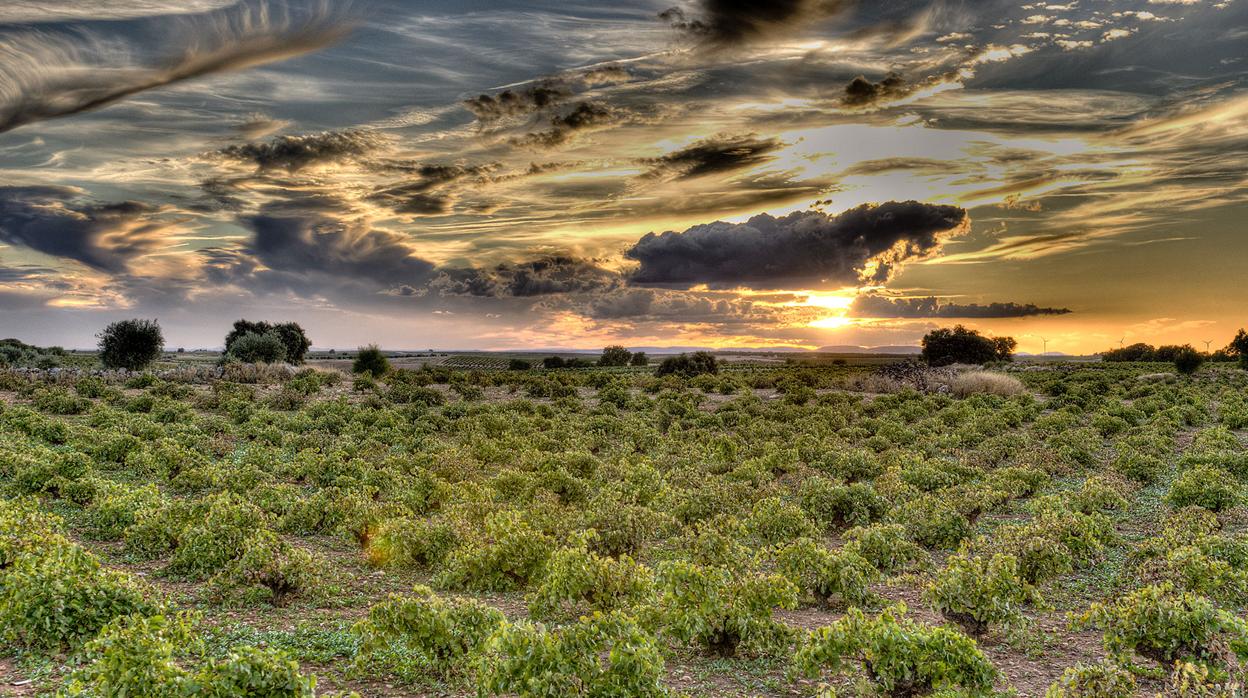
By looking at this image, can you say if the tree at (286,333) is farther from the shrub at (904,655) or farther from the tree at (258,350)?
the shrub at (904,655)

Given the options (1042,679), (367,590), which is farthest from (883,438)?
(367,590)

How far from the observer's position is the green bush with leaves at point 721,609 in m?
10.8

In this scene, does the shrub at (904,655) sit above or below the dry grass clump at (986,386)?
below

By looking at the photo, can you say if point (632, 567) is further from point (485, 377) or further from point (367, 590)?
point (485, 377)

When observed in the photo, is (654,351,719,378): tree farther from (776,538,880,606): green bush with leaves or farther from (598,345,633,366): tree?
(776,538,880,606): green bush with leaves

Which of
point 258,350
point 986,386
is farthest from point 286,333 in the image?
point 986,386

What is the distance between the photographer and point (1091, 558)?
53.0 feet

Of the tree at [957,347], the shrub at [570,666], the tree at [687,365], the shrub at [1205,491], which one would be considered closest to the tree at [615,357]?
the tree at [687,365]

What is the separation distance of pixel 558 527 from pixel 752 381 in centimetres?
5305

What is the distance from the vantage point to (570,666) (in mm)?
8477

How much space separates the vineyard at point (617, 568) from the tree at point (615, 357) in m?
80.4

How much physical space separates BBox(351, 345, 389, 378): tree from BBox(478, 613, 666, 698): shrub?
214 feet

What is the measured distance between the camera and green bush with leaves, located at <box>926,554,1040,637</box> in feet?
36.4

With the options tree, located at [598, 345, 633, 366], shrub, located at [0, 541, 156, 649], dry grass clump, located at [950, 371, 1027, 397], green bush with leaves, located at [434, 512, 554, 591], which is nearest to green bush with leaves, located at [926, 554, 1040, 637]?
green bush with leaves, located at [434, 512, 554, 591]
